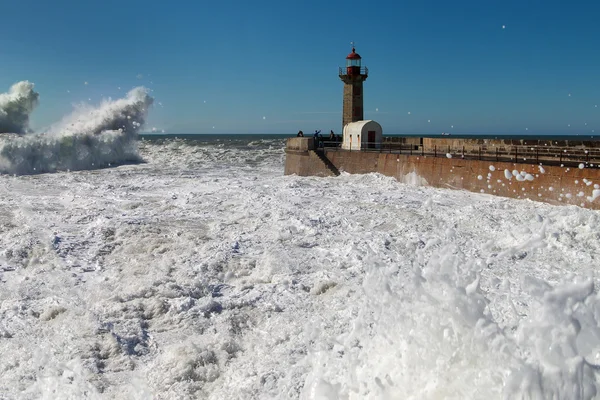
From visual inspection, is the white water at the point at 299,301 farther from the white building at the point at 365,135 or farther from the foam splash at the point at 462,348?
the white building at the point at 365,135

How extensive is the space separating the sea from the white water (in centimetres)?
1

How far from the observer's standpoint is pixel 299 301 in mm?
4906

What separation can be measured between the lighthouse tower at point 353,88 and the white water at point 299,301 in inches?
467

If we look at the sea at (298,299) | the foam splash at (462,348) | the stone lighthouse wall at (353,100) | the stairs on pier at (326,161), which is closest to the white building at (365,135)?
the stairs on pier at (326,161)

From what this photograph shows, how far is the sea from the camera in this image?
2625 millimetres

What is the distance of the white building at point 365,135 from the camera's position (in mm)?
17953

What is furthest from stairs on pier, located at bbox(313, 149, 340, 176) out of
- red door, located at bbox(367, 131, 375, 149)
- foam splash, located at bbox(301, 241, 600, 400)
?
foam splash, located at bbox(301, 241, 600, 400)

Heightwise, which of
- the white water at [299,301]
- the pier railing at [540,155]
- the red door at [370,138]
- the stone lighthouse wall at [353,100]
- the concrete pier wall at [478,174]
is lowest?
the white water at [299,301]

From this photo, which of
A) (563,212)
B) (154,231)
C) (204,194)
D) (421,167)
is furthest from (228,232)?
(421,167)

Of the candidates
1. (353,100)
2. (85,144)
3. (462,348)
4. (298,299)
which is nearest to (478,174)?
(298,299)

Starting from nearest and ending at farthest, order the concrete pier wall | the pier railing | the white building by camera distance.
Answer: the concrete pier wall → the pier railing → the white building

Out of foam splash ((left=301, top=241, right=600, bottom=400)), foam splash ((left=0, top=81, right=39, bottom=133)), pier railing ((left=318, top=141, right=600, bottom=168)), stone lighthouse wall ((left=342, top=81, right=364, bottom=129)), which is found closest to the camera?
foam splash ((left=301, top=241, right=600, bottom=400))

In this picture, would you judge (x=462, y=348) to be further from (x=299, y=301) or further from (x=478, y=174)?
(x=478, y=174)

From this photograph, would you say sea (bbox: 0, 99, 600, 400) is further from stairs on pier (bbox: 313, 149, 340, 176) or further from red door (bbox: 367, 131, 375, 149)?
red door (bbox: 367, 131, 375, 149)
